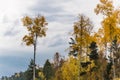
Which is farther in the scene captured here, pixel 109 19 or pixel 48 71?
pixel 48 71

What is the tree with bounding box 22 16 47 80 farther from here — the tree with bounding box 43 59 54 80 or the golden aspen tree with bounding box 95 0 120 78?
the tree with bounding box 43 59 54 80

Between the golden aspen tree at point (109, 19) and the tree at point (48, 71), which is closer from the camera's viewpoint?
the golden aspen tree at point (109, 19)

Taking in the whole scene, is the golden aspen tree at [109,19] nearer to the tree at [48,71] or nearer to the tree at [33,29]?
the tree at [33,29]

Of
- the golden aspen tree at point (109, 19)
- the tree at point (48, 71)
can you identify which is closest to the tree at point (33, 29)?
the golden aspen tree at point (109, 19)

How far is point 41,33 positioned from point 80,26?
705 cm

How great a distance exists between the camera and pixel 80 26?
61.9 meters

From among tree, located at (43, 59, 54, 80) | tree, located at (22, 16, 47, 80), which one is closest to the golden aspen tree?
tree, located at (22, 16, 47, 80)

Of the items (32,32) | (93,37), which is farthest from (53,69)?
(32,32)

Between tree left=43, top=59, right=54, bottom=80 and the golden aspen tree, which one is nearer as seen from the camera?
the golden aspen tree

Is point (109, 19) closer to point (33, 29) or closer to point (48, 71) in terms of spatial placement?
point (33, 29)

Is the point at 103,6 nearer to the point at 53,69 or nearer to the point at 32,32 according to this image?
the point at 32,32

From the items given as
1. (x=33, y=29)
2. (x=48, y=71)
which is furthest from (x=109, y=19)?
(x=48, y=71)

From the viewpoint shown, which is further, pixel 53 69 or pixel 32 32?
pixel 53 69

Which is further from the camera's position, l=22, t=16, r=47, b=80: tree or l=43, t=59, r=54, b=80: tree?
l=43, t=59, r=54, b=80: tree
